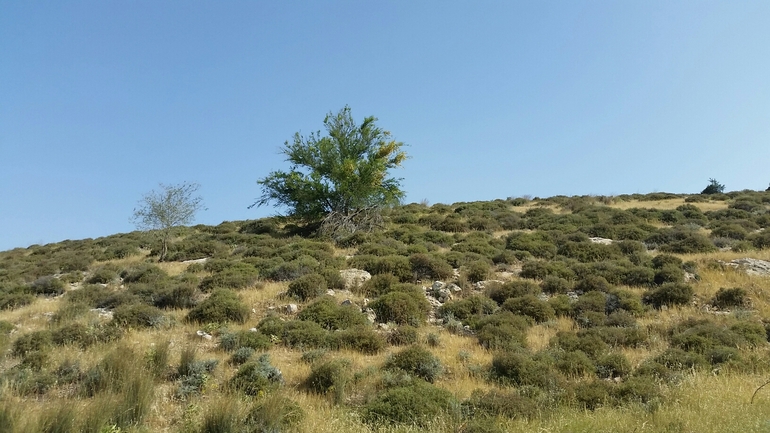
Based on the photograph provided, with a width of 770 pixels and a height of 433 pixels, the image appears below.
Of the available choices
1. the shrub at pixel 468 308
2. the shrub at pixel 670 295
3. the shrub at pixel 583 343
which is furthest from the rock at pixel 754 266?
the shrub at pixel 468 308

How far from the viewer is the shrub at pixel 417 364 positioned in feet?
27.6

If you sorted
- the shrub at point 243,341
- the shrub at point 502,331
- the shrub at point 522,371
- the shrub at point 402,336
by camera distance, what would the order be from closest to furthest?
the shrub at point 522,371 < the shrub at point 243,341 < the shrub at point 502,331 < the shrub at point 402,336

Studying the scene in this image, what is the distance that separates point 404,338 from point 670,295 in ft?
22.2

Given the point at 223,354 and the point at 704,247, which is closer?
the point at 223,354

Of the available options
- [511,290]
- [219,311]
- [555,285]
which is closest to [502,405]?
[511,290]

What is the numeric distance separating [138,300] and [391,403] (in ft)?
30.1

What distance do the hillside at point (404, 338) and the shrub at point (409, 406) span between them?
1.2 inches

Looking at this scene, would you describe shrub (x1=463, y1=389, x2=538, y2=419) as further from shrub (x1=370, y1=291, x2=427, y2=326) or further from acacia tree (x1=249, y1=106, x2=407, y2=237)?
acacia tree (x1=249, y1=106, x2=407, y2=237)

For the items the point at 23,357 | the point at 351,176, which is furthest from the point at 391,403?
the point at 351,176

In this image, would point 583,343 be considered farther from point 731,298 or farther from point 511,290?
point 731,298

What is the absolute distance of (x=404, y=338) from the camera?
10398 millimetres

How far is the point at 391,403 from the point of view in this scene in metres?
6.80

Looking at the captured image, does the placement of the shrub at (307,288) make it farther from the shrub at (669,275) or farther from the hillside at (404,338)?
the shrub at (669,275)

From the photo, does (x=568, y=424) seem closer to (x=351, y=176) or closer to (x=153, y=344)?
(x=153, y=344)
